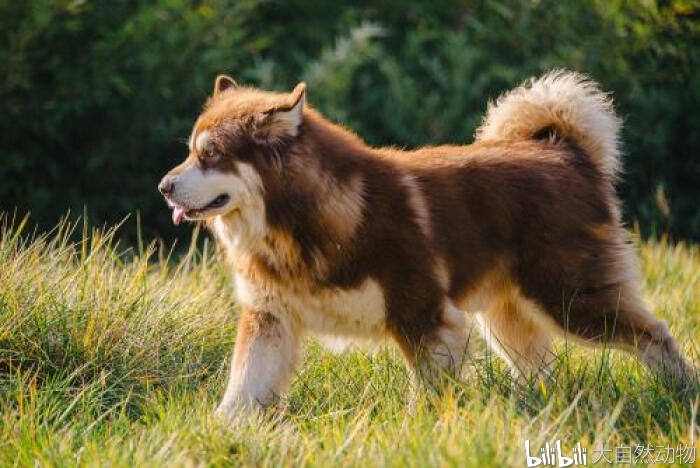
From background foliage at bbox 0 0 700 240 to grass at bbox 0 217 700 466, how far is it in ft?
12.6

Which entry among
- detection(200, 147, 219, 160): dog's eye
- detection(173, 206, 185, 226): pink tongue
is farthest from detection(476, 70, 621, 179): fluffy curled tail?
detection(173, 206, 185, 226): pink tongue

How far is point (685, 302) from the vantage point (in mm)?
6844

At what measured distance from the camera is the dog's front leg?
506 cm

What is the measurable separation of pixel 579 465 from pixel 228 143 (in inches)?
79.3

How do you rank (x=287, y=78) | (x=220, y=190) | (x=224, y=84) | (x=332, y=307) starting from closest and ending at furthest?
(x=220, y=190), (x=332, y=307), (x=224, y=84), (x=287, y=78)

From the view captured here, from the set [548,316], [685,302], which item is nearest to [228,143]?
[548,316]

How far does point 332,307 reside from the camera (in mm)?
5016

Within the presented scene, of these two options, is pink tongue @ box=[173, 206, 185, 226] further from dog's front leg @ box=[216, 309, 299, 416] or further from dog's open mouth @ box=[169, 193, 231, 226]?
dog's front leg @ box=[216, 309, 299, 416]

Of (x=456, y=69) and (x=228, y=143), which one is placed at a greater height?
(x=228, y=143)

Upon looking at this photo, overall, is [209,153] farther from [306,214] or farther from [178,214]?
[306,214]

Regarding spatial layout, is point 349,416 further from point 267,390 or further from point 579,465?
point 579,465

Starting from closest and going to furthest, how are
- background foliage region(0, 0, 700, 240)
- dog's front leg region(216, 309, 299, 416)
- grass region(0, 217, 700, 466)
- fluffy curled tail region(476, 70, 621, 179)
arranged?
grass region(0, 217, 700, 466), dog's front leg region(216, 309, 299, 416), fluffy curled tail region(476, 70, 621, 179), background foliage region(0, 0, 700, 240)

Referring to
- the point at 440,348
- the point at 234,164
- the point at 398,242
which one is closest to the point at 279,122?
the point at 234,164

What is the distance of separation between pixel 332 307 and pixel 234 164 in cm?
73
